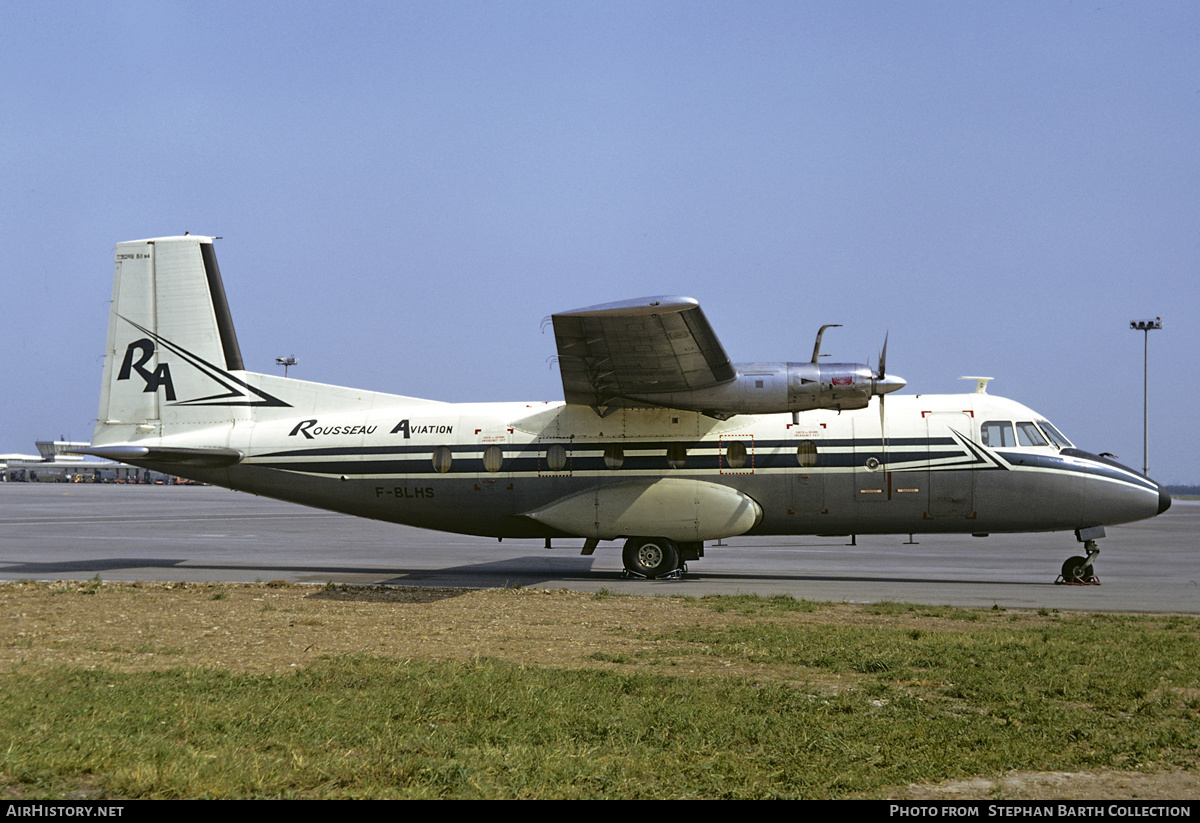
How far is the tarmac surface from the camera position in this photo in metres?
15.6

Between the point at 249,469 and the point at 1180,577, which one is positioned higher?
the point at 249,469

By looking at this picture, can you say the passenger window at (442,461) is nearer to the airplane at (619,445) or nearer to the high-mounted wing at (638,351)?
the airplane at (619,445)

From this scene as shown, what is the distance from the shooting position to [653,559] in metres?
17.8

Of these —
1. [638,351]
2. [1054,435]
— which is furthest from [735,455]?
[1054,435]

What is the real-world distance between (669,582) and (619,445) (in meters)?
2.77

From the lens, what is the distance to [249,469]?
61.8 feet

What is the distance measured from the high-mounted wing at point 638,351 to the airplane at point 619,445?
5 centimetres

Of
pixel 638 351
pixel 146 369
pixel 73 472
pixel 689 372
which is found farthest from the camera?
pixel 73 472

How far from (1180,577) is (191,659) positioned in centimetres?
1747

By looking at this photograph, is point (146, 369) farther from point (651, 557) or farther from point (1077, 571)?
point (1077, 571)

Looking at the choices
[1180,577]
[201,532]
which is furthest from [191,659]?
[201,532]

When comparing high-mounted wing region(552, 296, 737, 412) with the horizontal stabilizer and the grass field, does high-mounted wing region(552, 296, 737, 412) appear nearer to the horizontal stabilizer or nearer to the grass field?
the grass field

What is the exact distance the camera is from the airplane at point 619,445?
54.4ft
